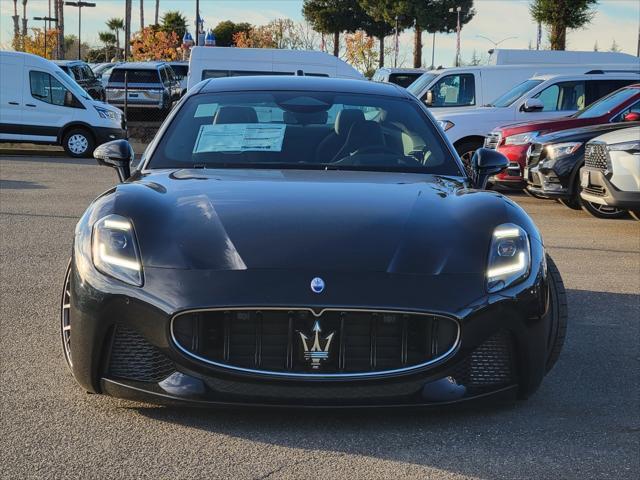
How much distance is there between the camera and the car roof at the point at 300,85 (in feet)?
19.6

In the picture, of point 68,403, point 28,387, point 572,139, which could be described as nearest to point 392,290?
point 68,403

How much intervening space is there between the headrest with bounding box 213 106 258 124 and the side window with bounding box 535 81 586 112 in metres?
12.0

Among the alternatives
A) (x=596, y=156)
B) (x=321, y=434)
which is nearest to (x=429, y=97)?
(x=596, y=156)

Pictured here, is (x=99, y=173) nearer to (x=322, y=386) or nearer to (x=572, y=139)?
(x=572, y=139)

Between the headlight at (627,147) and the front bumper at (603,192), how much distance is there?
294 millimetres

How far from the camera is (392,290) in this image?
3.97m

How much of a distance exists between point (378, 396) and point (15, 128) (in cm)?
1907

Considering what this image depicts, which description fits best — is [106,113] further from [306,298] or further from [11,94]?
[306,298]

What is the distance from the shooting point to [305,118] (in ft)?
18.6

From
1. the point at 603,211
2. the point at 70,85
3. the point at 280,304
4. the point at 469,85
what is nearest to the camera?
the point at 280,304

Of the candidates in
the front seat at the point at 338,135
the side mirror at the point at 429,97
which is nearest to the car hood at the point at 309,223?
the front seat at the point at 338,135

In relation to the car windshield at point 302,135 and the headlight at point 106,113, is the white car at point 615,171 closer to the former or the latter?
the car windshield at point 302,135

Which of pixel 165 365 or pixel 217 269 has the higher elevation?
pixel 217 269

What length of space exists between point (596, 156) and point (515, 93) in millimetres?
6344
